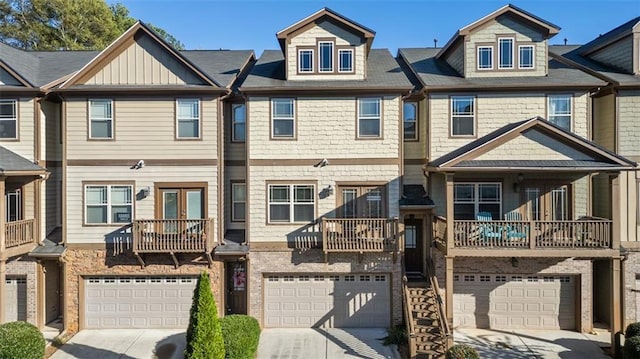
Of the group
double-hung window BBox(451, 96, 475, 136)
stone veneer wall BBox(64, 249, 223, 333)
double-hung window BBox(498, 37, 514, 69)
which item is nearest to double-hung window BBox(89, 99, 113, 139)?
stone veneer wall BBox(64, 249, 223, 333)

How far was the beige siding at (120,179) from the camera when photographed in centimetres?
1317

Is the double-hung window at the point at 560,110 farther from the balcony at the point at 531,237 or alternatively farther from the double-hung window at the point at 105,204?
the double-hung window at the point at 105,204

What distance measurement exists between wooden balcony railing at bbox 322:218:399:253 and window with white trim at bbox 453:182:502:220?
8.19 ft

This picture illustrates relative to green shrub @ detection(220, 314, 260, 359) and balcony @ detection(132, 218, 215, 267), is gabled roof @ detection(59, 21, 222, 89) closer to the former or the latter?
balcony @ detection(132, 218, 215, 267)

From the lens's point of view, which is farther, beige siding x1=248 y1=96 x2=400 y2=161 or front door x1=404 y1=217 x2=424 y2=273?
front door x1=404 y1=217 x2=424 y2=273

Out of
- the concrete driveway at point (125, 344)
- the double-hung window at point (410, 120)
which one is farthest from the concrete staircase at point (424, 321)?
the concrete driveway at point (125, 344)

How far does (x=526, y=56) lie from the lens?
1380 centimetres

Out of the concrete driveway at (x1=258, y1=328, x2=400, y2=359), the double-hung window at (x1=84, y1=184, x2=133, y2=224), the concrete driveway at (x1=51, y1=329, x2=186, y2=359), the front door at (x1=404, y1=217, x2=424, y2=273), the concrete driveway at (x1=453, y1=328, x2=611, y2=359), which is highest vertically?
the double-hung window at (x1=84, y1=184, x2=133, y2=224)

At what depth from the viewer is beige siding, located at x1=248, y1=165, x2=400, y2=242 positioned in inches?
516

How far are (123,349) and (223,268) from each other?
145 inches

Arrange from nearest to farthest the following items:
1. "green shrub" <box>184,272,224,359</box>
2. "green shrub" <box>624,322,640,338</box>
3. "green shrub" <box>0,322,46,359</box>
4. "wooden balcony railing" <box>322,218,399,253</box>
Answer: "green shrub" <box>184,272,224,359</box> < "green shrub" <box>0,322,46,359</box> < "green shrub" <box>624,322,640,338</box> < "wooden balcony railing" <box>322,218,399,253</box>

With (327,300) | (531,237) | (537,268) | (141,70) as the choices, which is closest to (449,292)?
(531,237)

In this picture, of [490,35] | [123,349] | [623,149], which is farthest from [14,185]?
[623,149]

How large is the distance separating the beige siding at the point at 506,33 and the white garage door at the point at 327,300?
800 centimetres
